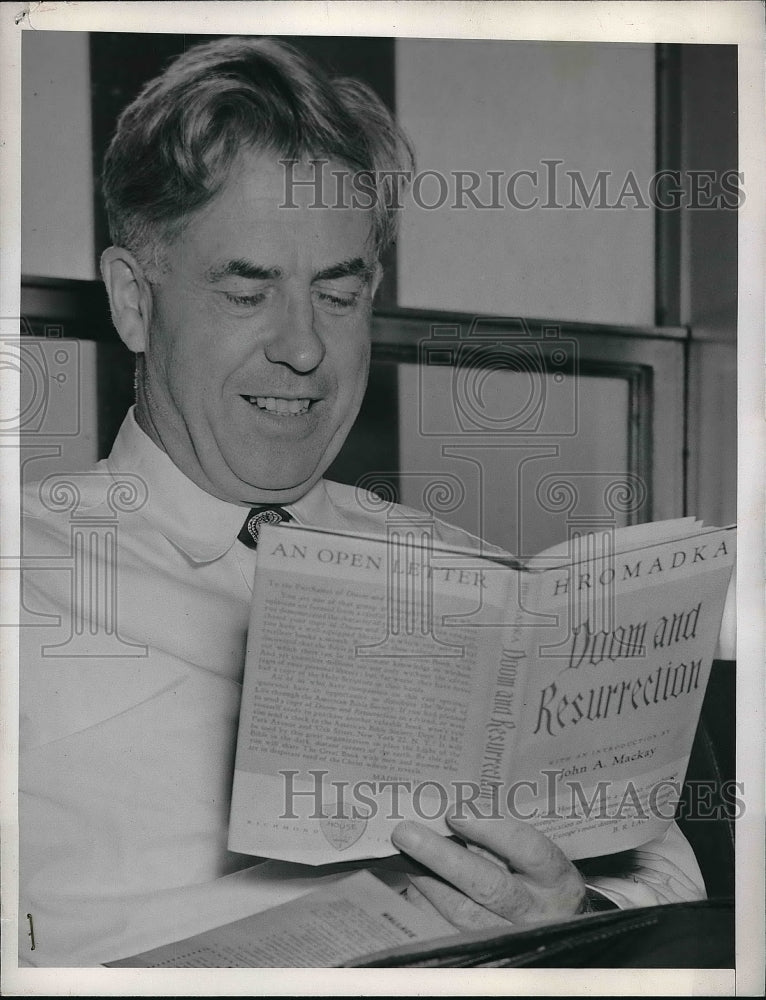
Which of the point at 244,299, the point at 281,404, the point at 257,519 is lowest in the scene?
the point at 257,519

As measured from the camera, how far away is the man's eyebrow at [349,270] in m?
1.57

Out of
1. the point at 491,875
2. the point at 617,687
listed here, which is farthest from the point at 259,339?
the point at 491,875

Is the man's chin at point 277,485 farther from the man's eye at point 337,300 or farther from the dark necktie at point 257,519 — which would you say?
the man's eye at point 337,300

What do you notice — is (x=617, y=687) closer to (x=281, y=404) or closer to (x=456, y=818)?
(x=456, y=818)

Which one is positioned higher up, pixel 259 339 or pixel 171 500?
pixel 259 339

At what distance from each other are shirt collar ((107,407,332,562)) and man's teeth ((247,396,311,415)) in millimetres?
153

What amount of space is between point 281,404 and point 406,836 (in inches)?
26.0

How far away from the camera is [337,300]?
5.20 feet

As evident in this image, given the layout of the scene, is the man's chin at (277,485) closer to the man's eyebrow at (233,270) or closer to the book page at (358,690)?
the book page at (358,690)

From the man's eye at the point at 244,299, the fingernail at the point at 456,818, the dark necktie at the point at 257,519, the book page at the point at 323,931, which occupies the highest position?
the man's eye at the point at 244,299

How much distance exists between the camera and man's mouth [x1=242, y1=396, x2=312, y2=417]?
5.21 ft

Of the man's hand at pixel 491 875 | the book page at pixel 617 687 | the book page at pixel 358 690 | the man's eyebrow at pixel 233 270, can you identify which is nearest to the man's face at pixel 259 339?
the man's eyebrow at pixel 233 270

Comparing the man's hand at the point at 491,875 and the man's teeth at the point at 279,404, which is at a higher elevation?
the man's teeth at the point at 279,404

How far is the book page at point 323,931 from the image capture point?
1.57 m
